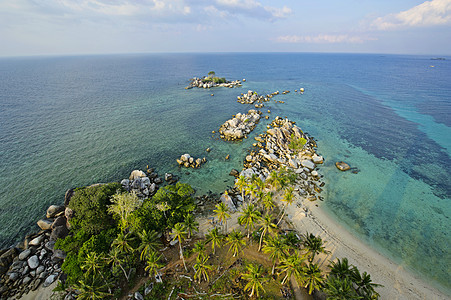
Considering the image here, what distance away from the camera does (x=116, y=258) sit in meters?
26.3

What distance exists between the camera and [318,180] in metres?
50.6

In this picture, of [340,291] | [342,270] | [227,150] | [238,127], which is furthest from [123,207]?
[238,127]

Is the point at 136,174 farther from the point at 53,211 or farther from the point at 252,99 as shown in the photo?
the point at 252,99

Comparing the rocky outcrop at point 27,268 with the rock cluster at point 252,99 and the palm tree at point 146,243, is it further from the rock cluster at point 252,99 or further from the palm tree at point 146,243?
the rock cluster at point 252,99

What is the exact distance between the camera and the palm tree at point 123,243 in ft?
93.1

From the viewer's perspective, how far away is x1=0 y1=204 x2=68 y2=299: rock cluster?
91.4 feet

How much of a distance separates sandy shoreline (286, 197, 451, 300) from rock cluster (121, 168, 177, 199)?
32541 mm

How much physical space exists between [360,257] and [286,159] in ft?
98.2

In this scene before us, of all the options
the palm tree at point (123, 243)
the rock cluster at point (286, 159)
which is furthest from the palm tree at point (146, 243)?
the rock cluster at point (286, 159)

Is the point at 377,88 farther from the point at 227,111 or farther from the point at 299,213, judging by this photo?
the point at 299,213

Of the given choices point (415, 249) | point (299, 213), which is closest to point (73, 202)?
point (299, 213)

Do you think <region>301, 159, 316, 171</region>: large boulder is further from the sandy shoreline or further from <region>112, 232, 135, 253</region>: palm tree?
<region>112, 232, 135, 253</region>: palm tree

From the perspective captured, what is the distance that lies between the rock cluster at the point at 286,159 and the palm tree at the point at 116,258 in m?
31.9

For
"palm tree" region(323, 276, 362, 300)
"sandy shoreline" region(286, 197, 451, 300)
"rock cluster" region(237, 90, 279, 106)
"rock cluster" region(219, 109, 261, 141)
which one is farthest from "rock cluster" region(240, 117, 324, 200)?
"rock cluster" region(237, 90, 279, 106)
